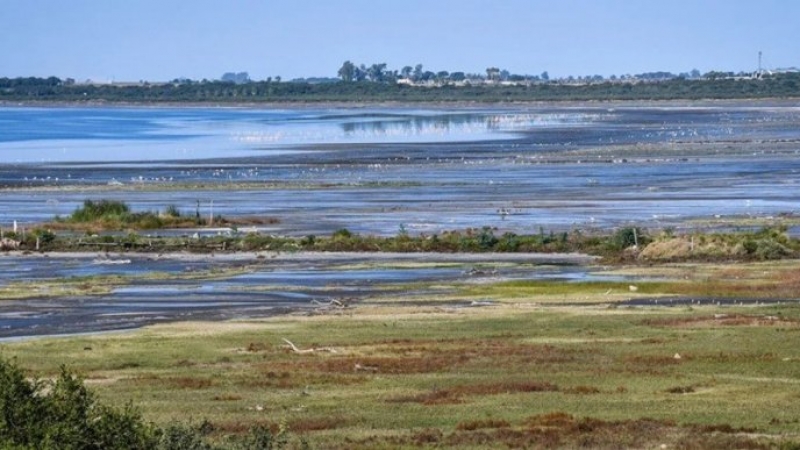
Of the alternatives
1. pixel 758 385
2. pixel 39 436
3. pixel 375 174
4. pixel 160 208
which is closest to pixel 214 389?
pixel 758 385

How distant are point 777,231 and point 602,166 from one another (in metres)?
48.7

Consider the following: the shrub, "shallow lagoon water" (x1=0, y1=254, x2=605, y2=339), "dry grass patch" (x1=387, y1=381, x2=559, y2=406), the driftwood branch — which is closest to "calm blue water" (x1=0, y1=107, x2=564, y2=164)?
the shrub

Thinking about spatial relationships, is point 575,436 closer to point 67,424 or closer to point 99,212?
point 67,424

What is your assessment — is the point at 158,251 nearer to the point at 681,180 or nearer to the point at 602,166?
the point at 681,180

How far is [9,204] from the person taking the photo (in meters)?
84.2

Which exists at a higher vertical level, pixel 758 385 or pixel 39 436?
pixel 39 436

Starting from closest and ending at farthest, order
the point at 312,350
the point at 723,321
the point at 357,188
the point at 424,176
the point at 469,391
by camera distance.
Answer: the point at 469,391
the point at 312,350
the point at 723,321
the point at 357,188
the point at 424,176

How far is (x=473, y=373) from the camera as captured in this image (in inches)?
1232

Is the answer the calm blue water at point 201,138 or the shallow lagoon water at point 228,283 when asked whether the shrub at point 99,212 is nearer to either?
the shallow lagoon water at point 228,283

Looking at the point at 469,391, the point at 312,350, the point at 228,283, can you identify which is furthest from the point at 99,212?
the point at 469,391

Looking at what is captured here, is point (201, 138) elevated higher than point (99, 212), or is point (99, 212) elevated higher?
point (99, 212)

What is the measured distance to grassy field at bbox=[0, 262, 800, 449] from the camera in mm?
25156

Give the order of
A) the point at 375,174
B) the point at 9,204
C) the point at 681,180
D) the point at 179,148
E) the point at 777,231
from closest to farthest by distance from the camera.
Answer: the point at 777,231 < the point at 9,204 < the point at 681,180 < the point at 375,174 < the point at 179,148

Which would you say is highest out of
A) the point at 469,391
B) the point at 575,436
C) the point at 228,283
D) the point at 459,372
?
the point at 575,436
